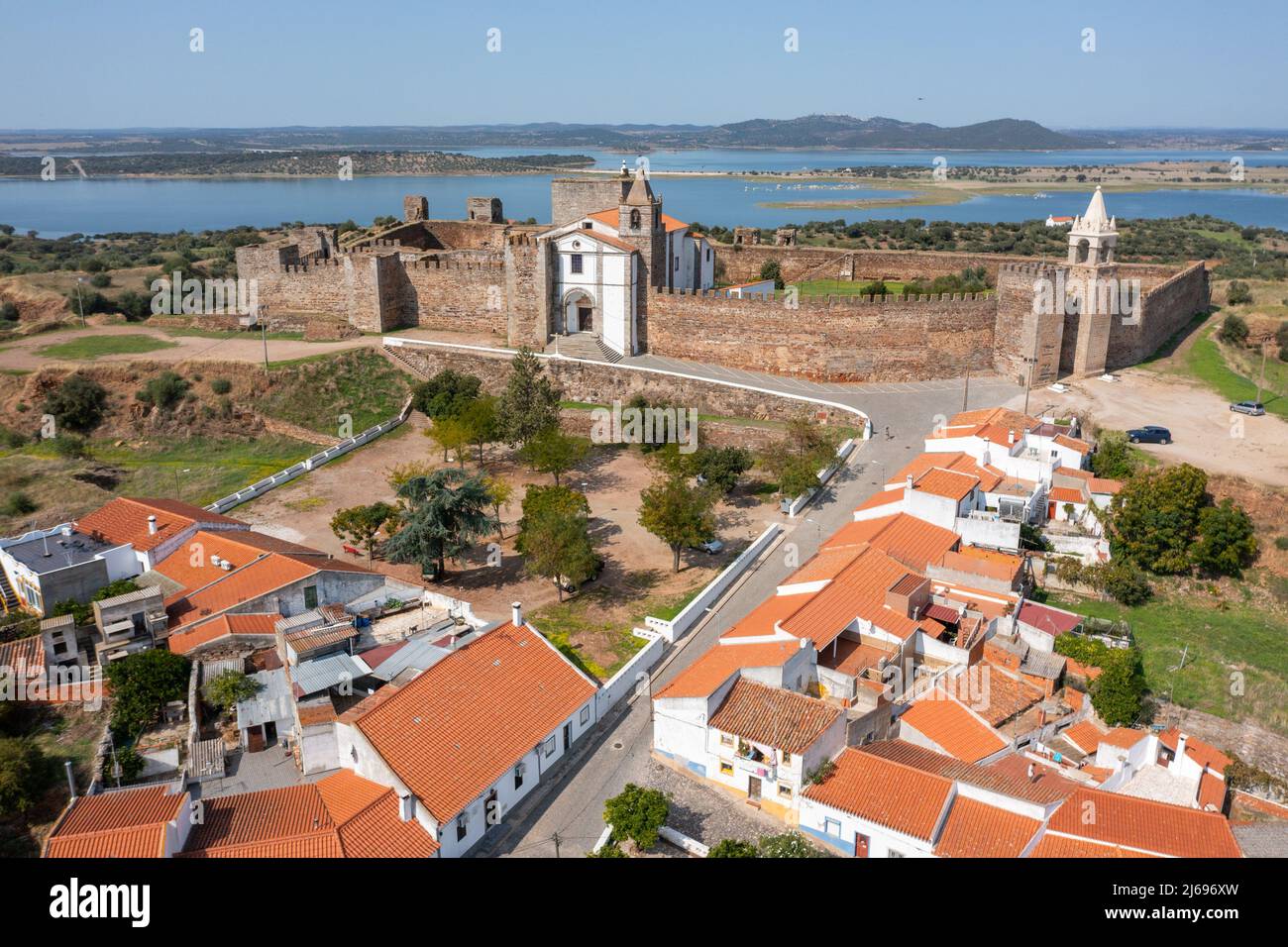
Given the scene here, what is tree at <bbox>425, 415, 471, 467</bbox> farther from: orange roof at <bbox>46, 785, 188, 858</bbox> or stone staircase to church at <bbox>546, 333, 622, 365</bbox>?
orange roof at <bbox>46, 785, 188, 858</bbox>

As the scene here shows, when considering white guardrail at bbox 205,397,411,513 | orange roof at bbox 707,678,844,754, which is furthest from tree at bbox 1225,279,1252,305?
orange roof at bbox 707,678,844,754

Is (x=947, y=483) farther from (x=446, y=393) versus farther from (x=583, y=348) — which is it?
(x=446, y=393)

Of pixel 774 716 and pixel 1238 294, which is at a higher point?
pixel 1238 294

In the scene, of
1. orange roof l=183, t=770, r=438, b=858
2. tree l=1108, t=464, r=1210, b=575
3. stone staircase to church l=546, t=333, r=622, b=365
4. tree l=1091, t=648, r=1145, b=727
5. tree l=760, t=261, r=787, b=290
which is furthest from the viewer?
tree l=760, t=261, r=787, b=290

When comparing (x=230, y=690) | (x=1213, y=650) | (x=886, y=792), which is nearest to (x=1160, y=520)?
(x=1213, y=650)

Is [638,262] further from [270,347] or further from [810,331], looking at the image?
[270,347]

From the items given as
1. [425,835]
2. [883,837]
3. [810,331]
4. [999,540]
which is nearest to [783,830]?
[883,837]
